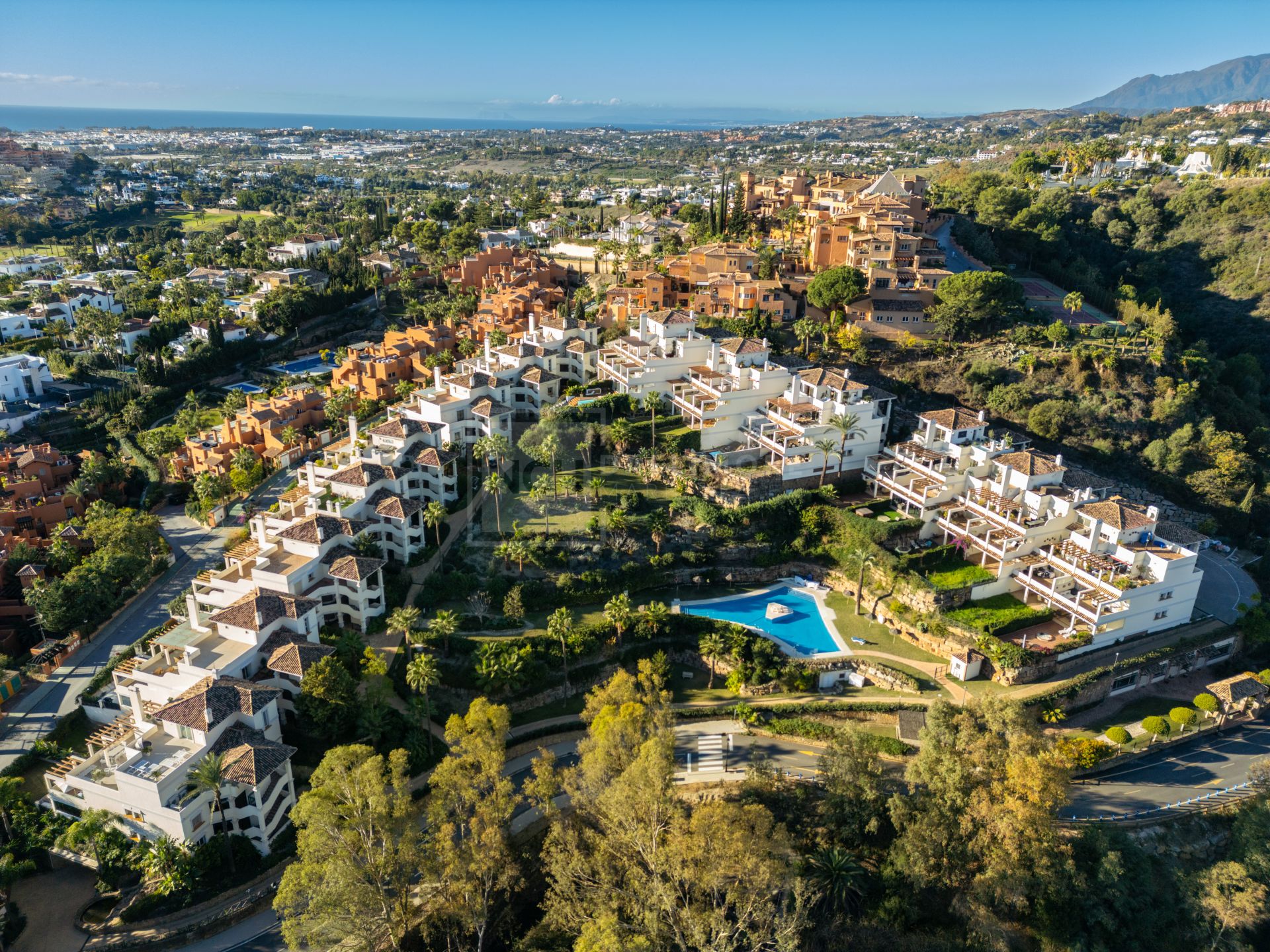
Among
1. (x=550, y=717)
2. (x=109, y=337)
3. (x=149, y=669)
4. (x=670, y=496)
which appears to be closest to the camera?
(x=149, y=669)

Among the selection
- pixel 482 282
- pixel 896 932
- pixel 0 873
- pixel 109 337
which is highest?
pixel 482 282

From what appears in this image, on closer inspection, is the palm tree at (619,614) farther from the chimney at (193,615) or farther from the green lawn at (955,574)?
the chimney at (193,615)

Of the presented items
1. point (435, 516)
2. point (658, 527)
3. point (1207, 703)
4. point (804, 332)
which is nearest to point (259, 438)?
point (435, 516)

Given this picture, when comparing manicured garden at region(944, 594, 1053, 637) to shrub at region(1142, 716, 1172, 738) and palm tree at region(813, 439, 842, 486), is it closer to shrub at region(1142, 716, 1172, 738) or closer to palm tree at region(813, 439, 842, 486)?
shrub at region(1142, 716, 1172, 738)

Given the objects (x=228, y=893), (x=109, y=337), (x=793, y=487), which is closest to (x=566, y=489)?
(x=793, y=487)

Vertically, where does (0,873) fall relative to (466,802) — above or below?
below

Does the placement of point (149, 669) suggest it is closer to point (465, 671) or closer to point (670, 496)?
point (465, 671)
